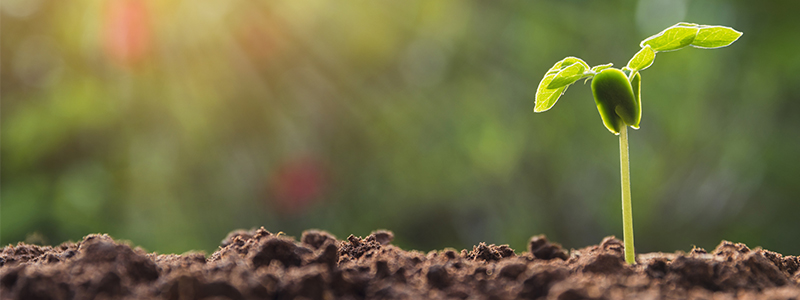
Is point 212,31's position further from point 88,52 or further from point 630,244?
point 630,244

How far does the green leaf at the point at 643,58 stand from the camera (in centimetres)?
82

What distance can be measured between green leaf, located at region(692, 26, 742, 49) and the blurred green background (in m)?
3.14

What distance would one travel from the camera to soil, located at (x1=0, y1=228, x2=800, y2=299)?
0.61 meters

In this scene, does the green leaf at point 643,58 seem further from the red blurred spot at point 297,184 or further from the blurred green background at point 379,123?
the red blurred spot at point 297,184

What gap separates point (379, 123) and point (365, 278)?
142 inches

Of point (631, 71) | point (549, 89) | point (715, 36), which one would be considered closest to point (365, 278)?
point (549, 89)

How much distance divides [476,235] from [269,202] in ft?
5.45

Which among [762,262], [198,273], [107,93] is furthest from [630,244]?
[107,93]

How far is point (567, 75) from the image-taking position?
2.70ft

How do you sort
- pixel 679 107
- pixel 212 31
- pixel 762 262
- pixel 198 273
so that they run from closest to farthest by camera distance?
pixel 198 273, pixel 762 262, pixel 212 31, pixel 679 107

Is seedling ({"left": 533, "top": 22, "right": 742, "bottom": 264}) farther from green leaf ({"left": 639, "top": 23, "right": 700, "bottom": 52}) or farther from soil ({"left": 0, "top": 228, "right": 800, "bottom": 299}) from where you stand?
soil ({"left": 0, "top": 228, "right": 800, "bottom": 299})

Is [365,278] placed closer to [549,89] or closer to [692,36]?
[549,89]

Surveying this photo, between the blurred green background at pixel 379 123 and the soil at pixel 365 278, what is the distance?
121 inches

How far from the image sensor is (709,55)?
3.96 metres
